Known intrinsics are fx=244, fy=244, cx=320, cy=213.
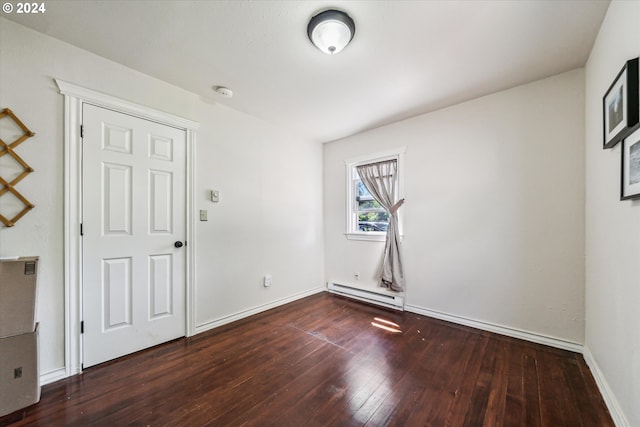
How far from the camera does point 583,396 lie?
1624mm

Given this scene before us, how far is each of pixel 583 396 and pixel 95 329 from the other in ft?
11.8

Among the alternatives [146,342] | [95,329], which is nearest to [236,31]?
[95,329]

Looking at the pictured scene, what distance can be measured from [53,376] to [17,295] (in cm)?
72

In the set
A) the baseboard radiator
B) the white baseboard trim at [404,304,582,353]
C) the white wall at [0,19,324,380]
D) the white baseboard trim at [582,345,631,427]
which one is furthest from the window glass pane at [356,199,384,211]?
the white baseboard trim at [582,345,631,427]

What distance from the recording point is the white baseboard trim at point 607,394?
138 centimetres

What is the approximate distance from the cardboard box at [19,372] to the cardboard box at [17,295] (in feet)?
0.19

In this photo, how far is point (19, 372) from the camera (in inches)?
59.4

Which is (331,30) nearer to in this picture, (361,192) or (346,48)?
(346,48)

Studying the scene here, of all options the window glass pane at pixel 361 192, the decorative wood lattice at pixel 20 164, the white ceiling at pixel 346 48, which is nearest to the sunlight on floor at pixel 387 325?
the window glass pane at pixel 361 192

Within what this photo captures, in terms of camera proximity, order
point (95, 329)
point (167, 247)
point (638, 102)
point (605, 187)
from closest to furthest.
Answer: point (638, 102), point (605, 187), point (95, 329), point (167, 247)

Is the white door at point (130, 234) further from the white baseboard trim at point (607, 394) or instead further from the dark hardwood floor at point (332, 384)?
the white baseboard trim at point (607, 394)

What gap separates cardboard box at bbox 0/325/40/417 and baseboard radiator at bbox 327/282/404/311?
3.13m

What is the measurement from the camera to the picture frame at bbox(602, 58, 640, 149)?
124 cm

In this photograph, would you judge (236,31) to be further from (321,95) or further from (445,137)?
(445,137)
